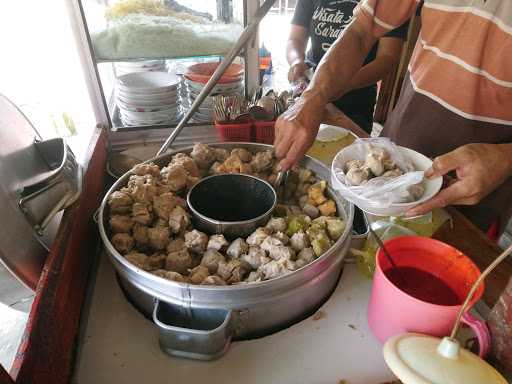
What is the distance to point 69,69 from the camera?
1284 mm

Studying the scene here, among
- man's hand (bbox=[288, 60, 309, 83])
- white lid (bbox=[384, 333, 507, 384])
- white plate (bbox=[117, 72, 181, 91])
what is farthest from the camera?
→ man's hand (bbox=[288, 60, 309, 83])

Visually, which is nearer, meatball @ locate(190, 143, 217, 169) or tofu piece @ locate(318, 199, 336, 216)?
tofu piece @ locate(318, 199, 336, 216)

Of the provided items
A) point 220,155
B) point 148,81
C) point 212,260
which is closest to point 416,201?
point 212,260

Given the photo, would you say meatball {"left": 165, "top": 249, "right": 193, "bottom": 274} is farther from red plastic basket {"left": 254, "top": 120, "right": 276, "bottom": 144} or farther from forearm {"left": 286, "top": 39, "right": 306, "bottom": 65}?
forearm {"left": 286, "top": 39, "right": 306, "bottom": 65}

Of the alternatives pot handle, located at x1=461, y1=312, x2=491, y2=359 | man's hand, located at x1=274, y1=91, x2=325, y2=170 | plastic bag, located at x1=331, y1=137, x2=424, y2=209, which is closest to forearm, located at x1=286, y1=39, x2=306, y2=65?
man's hand, located at x1=274, y1=91, x2=325, y2=170

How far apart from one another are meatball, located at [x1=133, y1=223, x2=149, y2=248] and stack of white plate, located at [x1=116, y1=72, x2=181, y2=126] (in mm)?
623

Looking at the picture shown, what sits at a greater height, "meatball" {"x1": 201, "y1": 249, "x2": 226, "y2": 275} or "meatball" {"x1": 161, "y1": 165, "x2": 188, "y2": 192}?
"meatball" {"x1": 161, "y1": 165, "x2": 188, "y2": 192}

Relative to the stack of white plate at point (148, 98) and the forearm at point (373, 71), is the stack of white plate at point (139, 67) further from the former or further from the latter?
the forearm at point (373, 71)

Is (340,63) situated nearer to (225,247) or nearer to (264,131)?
(264,131)

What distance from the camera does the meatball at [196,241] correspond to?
0.80 meters

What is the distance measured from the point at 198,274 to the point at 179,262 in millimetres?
67

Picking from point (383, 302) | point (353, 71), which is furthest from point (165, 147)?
point (383, 302)

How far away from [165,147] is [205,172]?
0.55ft

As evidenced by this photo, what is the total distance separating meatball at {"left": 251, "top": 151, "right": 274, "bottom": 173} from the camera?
1021 mm
